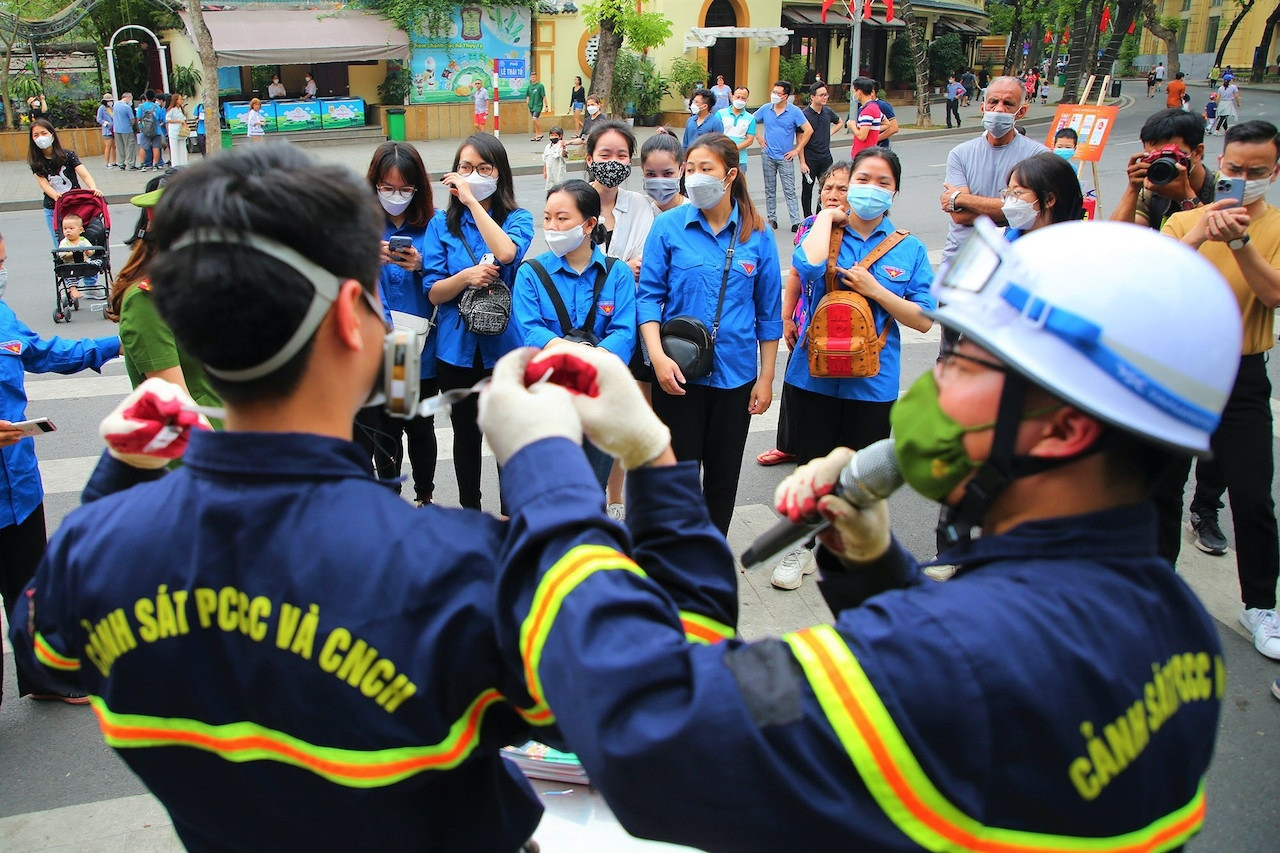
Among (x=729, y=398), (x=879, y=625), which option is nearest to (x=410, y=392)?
(x=879, y=625)

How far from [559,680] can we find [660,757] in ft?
0.49

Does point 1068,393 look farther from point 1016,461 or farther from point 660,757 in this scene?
point 660,757

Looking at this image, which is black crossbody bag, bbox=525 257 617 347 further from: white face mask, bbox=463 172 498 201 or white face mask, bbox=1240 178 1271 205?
white face mask, bbox=1240 178 1271 205

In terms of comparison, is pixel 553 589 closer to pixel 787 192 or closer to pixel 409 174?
pixel 409 174

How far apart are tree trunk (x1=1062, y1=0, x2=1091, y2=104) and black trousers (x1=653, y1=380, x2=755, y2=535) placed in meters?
35.0

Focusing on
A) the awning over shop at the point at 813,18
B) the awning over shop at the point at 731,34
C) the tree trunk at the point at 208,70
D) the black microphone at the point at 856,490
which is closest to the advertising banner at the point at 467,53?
the awning over shop at the point at 731,34

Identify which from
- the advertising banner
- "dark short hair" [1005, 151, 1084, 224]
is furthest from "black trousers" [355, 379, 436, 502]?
the advertising banner

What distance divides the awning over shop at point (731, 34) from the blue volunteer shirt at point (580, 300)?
25281 millimetres

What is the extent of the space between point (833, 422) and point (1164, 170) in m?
1.84

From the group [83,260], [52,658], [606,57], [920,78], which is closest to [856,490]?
[52,658]

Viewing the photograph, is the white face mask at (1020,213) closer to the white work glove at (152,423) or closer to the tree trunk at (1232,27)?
the white work glove at (152,423)

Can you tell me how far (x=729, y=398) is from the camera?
4.54 metres

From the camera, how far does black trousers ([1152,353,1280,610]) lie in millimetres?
3914

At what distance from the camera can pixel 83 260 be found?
9.82 m
